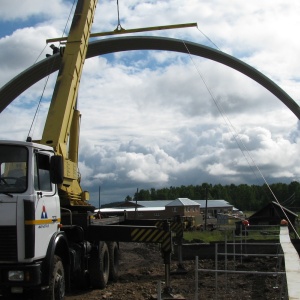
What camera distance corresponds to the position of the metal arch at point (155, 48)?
2048cm

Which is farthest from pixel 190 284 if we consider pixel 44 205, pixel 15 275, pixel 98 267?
pixel 15 275

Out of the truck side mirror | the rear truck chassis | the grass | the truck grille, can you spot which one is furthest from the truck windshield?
the grass

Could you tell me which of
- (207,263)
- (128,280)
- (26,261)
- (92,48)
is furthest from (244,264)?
(92,48)

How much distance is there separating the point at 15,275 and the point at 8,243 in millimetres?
423

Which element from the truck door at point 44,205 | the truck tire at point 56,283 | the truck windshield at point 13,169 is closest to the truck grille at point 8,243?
the truck door at point 44,205

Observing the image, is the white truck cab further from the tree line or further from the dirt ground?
the tree line

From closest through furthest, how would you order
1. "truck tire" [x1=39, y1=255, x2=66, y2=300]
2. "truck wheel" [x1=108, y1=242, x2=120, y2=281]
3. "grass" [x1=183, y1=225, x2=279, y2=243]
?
"truck tire" [x1=39, y1=255, x2=66, y2=300], "truck wheel" [x1=108, y1=242, x2=120, y2=281], "grass" [x1=183, y1=225, x2=279, y2=243]

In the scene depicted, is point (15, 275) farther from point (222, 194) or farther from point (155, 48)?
point (222, 194)

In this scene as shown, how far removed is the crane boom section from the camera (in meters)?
9.73

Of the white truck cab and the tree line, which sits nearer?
the white truck cab

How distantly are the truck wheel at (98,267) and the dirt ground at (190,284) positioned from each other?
0.17 metres

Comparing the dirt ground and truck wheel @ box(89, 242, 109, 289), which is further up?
truck wheel @ box(89, 242, 109, 289)

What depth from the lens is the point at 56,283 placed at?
7.50 metres

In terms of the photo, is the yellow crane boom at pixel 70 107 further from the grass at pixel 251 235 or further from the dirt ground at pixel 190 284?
the grass at pixel 251 235
